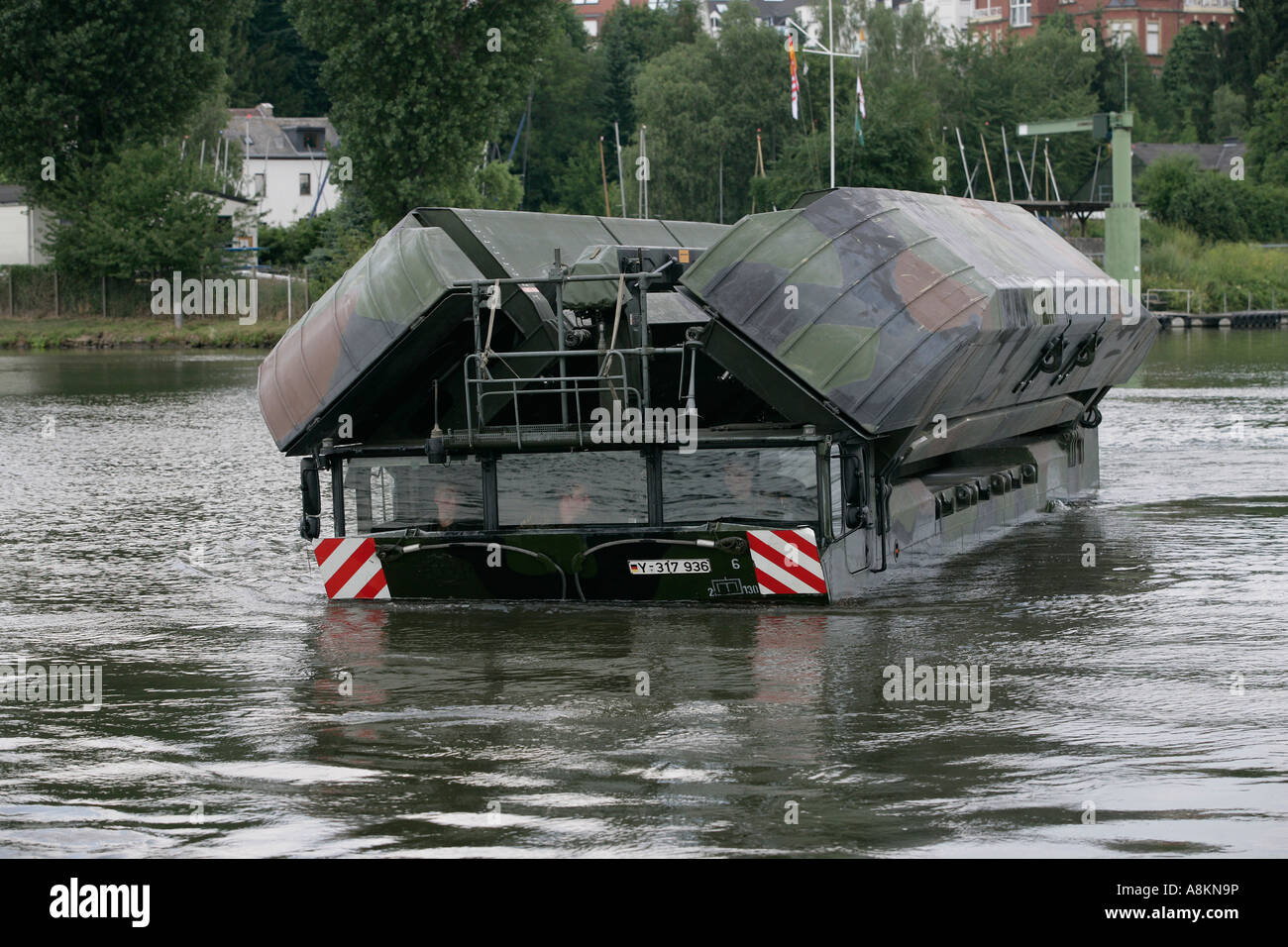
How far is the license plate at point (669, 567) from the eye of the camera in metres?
12.4

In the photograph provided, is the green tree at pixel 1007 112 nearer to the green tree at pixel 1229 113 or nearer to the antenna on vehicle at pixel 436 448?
the green tree at pixel 1229 113

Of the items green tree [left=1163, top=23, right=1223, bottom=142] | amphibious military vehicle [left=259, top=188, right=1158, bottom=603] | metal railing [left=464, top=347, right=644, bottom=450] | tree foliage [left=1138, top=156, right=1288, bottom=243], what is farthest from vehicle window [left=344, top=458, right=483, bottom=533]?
green tree [left=1163, top=23, right=1223, bottom=142]

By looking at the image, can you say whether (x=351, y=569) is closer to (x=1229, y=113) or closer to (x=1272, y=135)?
(x=1272, y=135)

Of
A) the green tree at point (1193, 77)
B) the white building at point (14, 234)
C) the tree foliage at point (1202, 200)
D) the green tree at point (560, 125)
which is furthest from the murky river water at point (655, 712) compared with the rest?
the green tree at point (1193, 77)

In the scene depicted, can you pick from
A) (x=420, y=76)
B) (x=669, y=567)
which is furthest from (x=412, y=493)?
(x=420, y=76)

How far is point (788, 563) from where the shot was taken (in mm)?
12266

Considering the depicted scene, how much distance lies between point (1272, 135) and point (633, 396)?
88.8 m

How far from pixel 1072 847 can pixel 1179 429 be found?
21.2 metres

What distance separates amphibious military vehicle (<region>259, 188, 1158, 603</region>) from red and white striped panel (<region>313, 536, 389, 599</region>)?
0.02m

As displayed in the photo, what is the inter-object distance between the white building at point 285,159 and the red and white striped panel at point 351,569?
93.3 m

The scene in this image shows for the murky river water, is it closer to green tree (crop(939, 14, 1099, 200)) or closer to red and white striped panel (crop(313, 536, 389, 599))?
red and white striped panel (crop(313, 536, 389, 599))

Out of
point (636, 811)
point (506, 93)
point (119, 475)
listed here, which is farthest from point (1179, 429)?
point (506, 93)

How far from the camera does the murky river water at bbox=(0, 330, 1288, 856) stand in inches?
291
